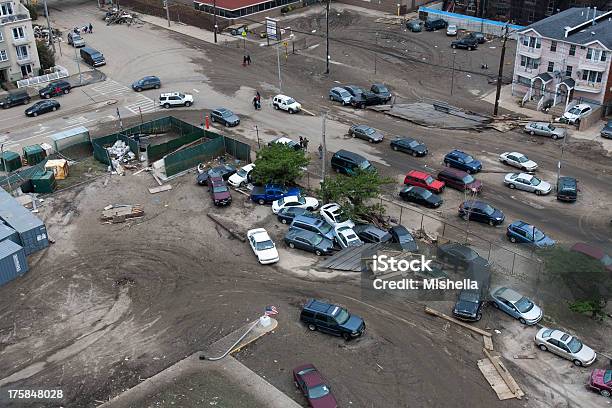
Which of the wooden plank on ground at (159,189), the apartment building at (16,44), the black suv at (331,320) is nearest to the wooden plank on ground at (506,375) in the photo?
the black suv at (331,320)

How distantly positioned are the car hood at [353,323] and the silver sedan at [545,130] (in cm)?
2992

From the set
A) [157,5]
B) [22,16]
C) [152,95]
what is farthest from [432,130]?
[157,5]

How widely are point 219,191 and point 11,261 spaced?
13.9 m

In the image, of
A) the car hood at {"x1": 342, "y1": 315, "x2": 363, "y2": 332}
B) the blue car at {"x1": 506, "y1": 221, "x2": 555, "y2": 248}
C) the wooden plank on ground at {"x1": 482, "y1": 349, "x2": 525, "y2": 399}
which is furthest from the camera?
the blue car at {"x1": 506, "y1": 221, "x2": 555, "y2": 248}

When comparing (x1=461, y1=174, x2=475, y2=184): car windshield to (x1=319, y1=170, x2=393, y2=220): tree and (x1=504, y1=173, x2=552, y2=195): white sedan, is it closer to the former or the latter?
(x1=504, y1=173, x2=552, y2=195): white sedan

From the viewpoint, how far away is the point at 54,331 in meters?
34.4

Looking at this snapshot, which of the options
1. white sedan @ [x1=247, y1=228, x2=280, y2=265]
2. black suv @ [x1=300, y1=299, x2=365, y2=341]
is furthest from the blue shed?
black suv @ [x1=300, y1=299, x2=365, y2=341]

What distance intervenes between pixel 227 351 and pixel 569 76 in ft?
144

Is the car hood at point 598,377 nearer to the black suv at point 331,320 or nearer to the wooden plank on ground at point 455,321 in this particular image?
the wooden plank on ground at point 455,321

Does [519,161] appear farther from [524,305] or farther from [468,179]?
[524,305]

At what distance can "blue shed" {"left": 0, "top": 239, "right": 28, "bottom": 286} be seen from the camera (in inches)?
1492

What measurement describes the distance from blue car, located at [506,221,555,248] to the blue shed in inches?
1151

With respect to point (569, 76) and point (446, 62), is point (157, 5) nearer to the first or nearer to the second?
point (446, 62)

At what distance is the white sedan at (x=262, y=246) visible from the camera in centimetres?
3903
